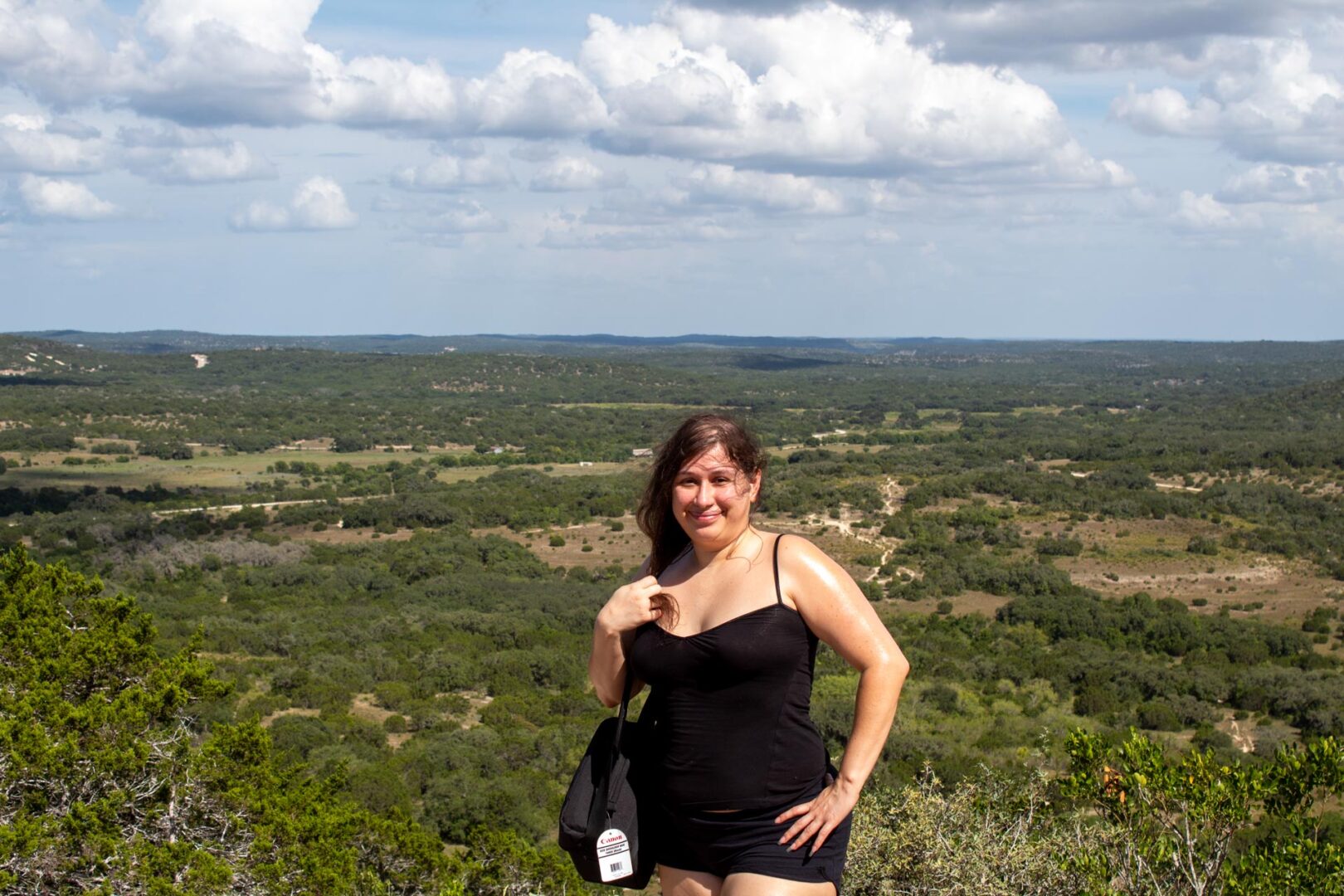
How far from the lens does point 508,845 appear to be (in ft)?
31.6

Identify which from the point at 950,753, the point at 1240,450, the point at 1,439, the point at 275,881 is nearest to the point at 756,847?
the point at 275,881

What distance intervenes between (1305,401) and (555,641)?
2987 inches

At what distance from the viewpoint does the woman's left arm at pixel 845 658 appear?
99.5 inches

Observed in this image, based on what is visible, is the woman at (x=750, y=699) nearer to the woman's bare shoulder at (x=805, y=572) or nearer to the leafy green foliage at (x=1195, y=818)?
the woman's bare shoulder at (x=805, y=572)

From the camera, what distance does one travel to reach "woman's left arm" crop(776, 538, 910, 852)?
253cm

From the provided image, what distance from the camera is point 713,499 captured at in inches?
108

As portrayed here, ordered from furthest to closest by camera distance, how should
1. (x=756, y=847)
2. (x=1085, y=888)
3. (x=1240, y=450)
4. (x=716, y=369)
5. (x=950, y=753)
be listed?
(x=716, y=369)
(x=1240, y=450)
(x=950, y=753)
(x=1085, y=888)
(x=756, y=847)

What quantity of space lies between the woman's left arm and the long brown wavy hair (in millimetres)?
292

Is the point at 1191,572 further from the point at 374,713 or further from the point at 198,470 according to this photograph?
the point at 198,470

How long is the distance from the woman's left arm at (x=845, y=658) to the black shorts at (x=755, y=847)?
3cm

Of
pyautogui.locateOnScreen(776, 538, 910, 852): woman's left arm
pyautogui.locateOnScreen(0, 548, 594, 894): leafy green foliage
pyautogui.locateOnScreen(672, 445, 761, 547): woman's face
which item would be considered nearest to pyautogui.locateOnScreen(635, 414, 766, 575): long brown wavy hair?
pyautogui.locateOnScreen(672, 445, 761, 547): woman's face

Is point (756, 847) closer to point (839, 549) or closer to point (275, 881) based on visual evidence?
point (275, 881)

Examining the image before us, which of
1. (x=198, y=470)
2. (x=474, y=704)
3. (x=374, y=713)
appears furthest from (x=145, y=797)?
(x=198, y=470)

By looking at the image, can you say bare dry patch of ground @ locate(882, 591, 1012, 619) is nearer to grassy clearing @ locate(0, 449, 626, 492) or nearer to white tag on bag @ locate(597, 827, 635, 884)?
white tag on bag @ locate(597, 827, 635, 884)
